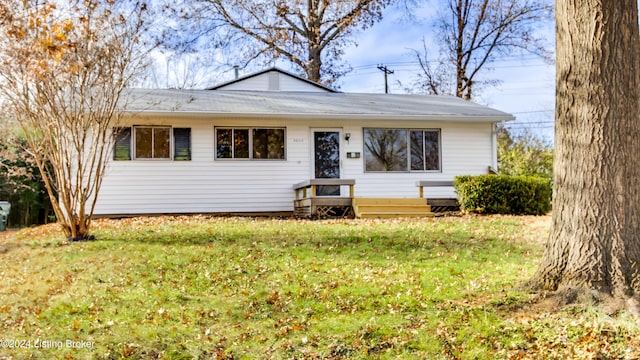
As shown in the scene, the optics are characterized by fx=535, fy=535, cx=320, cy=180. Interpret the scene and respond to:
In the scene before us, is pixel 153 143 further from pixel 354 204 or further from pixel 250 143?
pixel 354 204

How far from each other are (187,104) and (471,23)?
16081 millimetres

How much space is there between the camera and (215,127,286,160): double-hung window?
13.9m

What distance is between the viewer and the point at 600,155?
4883mm

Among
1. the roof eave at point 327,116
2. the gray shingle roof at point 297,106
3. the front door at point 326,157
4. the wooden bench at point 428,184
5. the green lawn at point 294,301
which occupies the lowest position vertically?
the green lawn at point 294,301

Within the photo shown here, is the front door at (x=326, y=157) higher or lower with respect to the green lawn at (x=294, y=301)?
higher

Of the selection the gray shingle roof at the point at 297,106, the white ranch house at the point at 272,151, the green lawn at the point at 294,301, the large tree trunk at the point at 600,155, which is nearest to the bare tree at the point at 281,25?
the gray shingle roof at the point at 297,106

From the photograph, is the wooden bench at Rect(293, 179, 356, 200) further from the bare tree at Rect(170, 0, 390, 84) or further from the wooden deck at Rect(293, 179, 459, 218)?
the bare tree at Rect(170, 0, 390, 84)

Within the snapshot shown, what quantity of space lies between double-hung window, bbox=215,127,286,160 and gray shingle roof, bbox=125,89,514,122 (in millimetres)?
599

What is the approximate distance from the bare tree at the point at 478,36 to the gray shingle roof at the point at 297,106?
8.65m

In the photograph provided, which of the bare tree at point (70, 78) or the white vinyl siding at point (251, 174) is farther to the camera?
the white vinyl siding at point (251, 174)

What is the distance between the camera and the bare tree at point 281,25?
22.5 metres

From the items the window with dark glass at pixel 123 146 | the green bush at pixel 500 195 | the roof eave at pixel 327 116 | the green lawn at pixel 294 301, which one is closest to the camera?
the green lawn at pixel 294 301

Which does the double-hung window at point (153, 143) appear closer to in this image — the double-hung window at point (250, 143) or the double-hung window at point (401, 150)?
the double-hung window at point (250, 143)

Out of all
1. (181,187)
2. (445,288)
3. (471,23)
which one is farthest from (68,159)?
(471,23)
